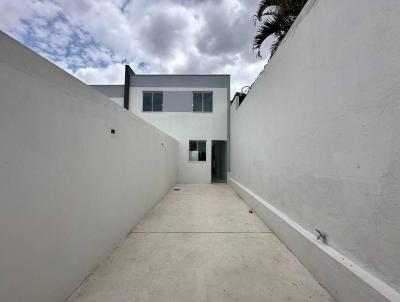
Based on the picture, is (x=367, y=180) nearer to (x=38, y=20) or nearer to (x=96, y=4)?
(x=38, y=20)

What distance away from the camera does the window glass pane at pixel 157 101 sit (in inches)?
407

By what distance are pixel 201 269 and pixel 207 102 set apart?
9.00 metres

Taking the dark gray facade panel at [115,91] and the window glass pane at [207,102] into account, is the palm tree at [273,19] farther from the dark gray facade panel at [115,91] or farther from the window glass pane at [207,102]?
the dark gray facade panel at [115,91]

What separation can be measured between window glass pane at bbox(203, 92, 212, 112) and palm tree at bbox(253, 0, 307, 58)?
5379 mm

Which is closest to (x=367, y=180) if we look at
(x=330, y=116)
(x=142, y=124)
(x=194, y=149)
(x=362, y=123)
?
(x=362, y=123)

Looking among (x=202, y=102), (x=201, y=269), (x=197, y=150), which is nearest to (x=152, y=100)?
(x=202, y=102)

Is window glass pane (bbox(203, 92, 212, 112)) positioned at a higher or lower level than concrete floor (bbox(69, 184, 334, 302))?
higher

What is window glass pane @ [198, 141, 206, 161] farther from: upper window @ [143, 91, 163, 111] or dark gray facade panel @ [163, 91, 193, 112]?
upper window @ [143, 91, 163, 111]

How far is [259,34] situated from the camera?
473 cm

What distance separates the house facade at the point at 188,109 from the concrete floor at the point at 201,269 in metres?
6.18

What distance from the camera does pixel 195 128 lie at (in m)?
10.1

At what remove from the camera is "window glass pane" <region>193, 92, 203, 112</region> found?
10.2m

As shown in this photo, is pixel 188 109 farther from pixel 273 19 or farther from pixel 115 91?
pixel 273 19

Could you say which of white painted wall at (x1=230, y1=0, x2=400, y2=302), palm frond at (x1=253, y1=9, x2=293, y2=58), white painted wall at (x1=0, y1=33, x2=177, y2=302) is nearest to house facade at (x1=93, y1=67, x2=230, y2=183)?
palm frond at (x1=253, y1=9, x2=293, y2=58)
